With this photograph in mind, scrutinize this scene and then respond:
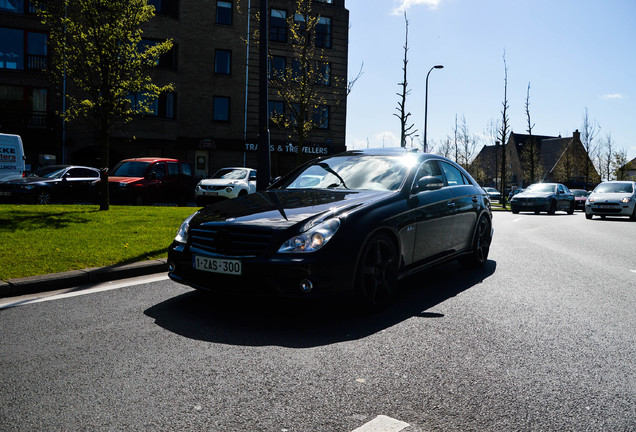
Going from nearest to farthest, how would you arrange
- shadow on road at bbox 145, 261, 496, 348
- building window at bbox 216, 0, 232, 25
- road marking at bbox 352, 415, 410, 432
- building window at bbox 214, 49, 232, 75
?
road marking at bbox 352, 415, 410, 432
shadow on road at bbox 145, 261, 496, 348
building window at bbox 216, 0, 232, 25
building window at bbox 214, 49, 232, 75

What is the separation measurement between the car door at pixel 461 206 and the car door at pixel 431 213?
0.15 metres

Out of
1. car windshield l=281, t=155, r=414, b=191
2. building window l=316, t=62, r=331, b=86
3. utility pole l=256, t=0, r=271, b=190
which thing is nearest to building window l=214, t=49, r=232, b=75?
building window l=316, t=62, r=331, b=86

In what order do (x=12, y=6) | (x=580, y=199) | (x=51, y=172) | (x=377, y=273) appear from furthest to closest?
(x=580, y=199)
(x=12, y=6)
(x=51, y=172)
(x=377, y=273)

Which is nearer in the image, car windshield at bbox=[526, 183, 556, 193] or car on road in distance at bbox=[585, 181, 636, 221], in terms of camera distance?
car on road in distance at bbox=[585, 181, 636, 221]

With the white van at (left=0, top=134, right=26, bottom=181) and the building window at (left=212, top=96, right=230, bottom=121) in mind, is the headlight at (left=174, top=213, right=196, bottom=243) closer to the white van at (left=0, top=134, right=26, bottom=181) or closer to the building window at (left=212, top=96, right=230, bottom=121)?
the white van at (left=0, top=134, right=26, bottom=181)

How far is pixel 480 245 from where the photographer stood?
24.1 ft

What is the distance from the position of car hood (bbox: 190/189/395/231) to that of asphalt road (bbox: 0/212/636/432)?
0.80 metres

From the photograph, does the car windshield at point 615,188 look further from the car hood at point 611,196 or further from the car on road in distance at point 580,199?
the car on road in distance at point 580,199

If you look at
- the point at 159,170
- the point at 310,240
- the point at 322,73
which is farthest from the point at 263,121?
the point at 322,73

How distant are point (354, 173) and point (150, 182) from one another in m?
12.9

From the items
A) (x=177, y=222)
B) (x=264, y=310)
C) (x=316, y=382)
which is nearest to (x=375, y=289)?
(x=264, y=310)

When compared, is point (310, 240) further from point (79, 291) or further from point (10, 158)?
point (10, 158)

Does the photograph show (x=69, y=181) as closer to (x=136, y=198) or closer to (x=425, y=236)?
(x=136, y=198)

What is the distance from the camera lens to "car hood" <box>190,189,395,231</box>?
445 centimetres
